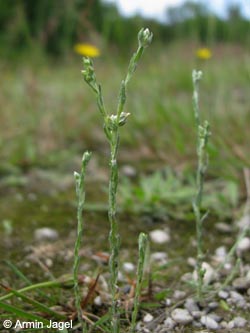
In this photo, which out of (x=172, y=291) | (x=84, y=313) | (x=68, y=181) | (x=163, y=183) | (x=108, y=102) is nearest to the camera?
(x=84, y=313)

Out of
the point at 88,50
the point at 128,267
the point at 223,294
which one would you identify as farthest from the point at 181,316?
the point at 88,50

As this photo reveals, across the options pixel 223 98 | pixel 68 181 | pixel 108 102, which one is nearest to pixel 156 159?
pixel 68 181

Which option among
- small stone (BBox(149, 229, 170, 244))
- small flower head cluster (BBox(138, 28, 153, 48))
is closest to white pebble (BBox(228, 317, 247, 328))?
small stone (BBox(149, 229, 170, 244))

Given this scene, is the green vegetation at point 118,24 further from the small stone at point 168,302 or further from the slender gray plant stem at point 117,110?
the slender gray plant stem at point 117,110

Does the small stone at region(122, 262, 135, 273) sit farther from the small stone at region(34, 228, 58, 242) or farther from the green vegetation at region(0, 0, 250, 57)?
the green vegetation at region(0, 0, 250, 57)

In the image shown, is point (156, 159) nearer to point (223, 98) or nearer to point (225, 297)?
point (223, 98)

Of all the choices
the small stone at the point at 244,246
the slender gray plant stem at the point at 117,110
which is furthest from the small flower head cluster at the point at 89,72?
the small stone at the point at 244,246
